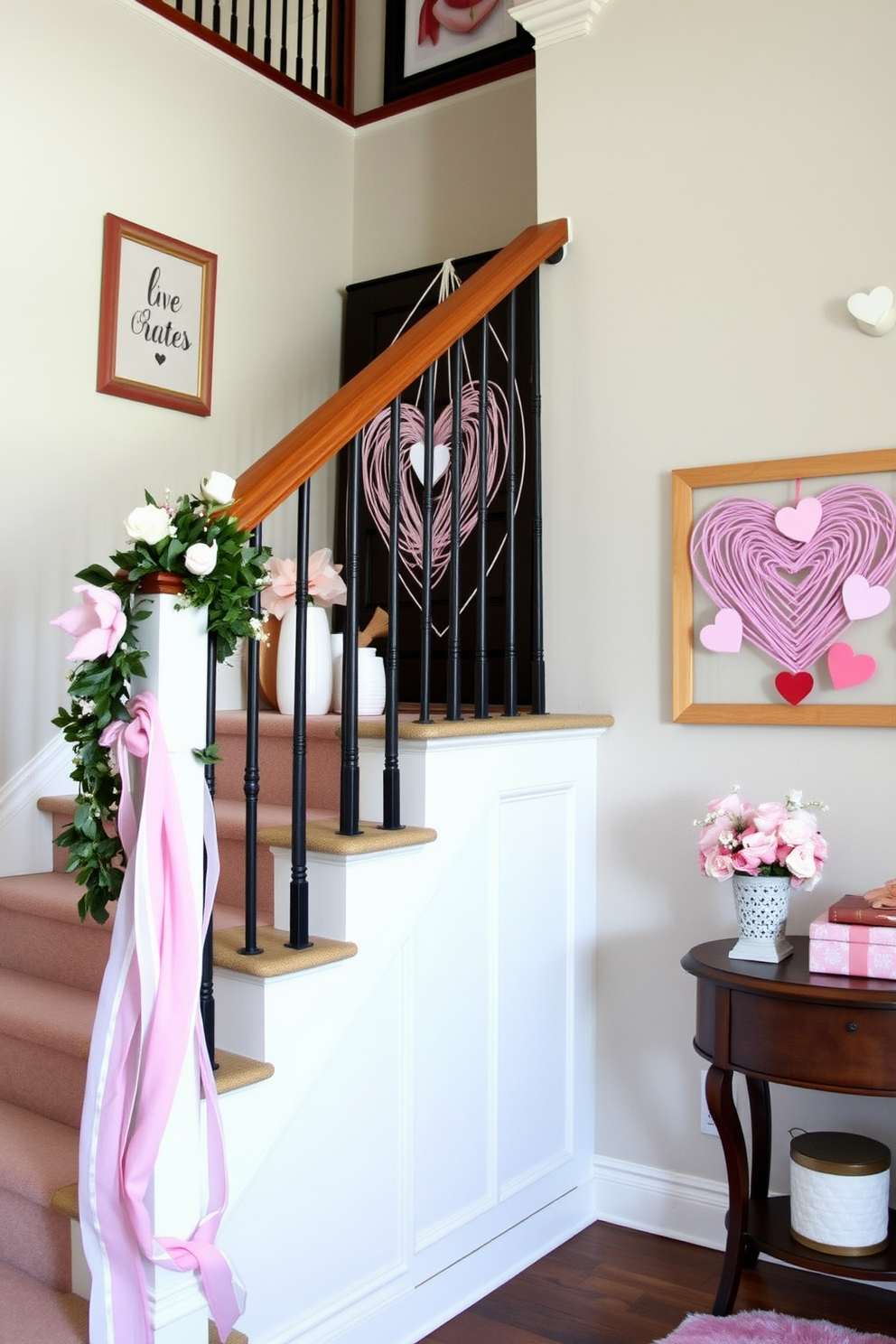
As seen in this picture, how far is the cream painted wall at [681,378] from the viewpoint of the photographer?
257 cm

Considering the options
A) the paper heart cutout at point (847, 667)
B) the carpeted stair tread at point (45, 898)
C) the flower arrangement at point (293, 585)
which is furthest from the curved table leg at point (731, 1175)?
the flower arrangement at point (293, 585)

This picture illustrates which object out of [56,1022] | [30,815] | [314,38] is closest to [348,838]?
[56,1022]

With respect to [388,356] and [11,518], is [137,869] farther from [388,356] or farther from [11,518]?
[11,518]

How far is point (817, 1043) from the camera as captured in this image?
7.04 ft

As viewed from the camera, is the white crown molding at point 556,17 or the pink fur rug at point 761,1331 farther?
the white crown molding at point 556,17

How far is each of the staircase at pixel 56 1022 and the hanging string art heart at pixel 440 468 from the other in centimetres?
66

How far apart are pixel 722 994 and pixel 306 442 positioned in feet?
4.20

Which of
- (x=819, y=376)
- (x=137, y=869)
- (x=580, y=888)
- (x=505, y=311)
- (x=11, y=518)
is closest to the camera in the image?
(x=137, y=869)

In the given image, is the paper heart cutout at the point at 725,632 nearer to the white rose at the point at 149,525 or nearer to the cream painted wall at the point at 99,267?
the white rose at the point at 149,525

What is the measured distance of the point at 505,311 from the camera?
3529 mm

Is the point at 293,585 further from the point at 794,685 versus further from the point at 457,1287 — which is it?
the point at 457,1287

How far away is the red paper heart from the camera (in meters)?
2.56

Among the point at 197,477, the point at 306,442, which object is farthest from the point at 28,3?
the point at 306,442

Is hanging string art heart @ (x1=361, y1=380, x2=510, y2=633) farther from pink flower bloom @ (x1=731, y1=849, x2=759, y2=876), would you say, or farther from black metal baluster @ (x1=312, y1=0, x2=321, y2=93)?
black metal baluster @ (x1=312, y1=0, x2=321, y2=93)
